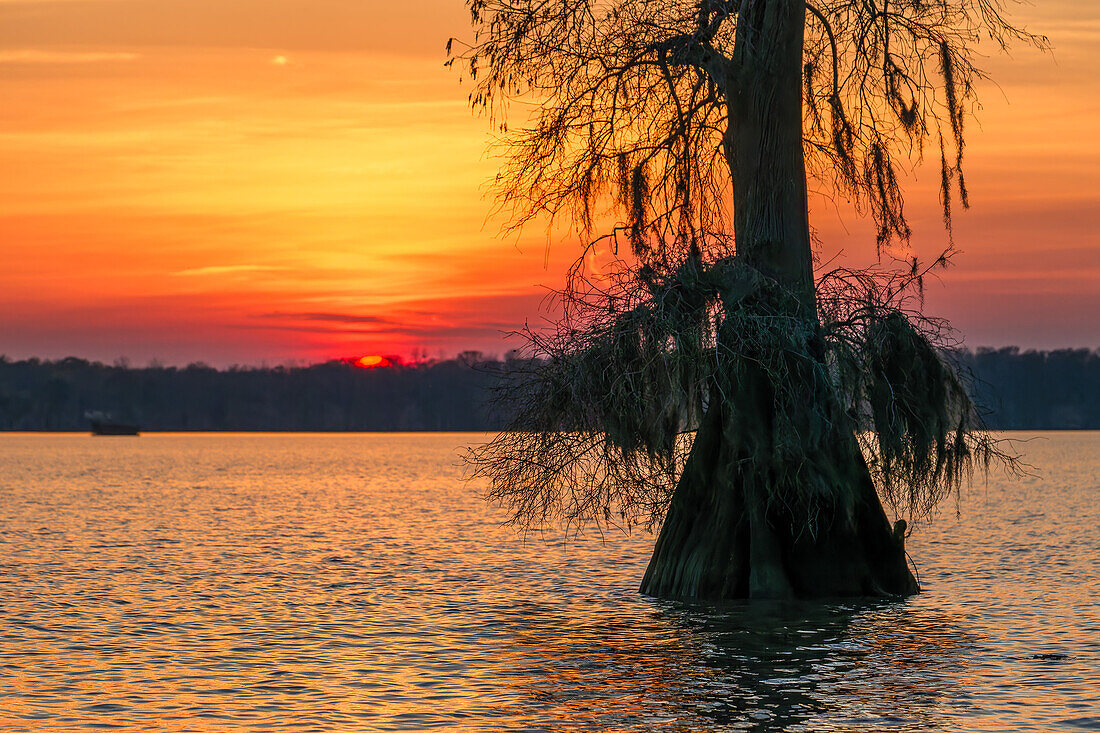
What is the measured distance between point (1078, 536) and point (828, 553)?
26.7 meters

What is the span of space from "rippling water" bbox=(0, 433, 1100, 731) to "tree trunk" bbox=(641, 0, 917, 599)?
28.0 inches

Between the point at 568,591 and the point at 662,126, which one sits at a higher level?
the point at 662,126

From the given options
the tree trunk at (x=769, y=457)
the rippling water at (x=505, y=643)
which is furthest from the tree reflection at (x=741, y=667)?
the tree trunk at (x=769, y=457)

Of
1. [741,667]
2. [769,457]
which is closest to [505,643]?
[741,667]

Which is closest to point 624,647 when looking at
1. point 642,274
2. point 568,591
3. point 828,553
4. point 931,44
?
point 828,553

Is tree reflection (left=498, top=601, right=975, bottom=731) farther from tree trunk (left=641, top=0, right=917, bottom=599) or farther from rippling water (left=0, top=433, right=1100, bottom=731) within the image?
tree trunk (left=641, top=0, right=917, bottom=599)

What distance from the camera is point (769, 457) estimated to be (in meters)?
23.3

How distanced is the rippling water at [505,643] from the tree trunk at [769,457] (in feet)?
2.33

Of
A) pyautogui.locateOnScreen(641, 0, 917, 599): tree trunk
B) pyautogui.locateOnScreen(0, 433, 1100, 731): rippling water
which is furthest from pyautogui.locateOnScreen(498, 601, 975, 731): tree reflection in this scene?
pyautogui.locateOnScreen(641, 0, 917, 599): tree trunk

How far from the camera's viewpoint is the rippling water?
15.9m

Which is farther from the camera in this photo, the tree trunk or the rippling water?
the tree trunk

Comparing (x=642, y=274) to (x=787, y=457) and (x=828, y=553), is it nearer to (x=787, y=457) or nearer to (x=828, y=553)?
(x=787, y=457)

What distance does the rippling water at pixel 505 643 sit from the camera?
1595cm

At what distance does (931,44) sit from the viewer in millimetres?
24516
